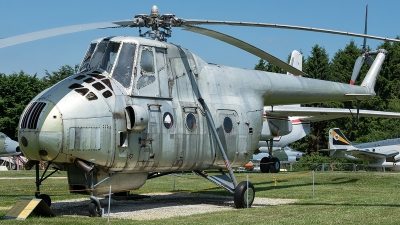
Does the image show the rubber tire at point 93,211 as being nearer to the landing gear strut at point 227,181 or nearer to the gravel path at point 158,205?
the gravel path at point 158,205

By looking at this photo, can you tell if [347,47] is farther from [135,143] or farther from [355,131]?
[135,143]

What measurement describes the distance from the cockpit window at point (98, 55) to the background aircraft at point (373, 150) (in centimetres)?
3262

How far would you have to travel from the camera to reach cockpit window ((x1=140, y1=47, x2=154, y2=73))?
14297mm

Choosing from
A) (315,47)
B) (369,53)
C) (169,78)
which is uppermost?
(315,47)

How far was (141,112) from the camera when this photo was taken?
1344 cm

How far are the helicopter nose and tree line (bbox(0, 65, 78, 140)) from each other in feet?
146

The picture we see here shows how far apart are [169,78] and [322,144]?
57930mm

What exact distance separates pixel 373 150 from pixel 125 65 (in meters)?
34.9

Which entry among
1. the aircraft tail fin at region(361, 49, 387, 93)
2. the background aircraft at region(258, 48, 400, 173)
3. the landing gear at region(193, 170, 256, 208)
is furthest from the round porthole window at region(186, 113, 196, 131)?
the background aircraft at region(258, 48, 400, 173)

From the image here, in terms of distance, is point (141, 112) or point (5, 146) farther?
point (5, 146)

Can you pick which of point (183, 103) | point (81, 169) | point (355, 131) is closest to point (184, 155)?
point (183, 103)

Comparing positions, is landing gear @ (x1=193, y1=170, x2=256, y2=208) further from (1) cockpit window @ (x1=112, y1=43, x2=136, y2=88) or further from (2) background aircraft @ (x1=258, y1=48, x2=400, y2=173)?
(2) background aircraft @ (x1=258, y1=48, x2=400, y2=173)

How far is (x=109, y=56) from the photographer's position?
14.1m

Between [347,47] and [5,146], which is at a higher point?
[347,47]
